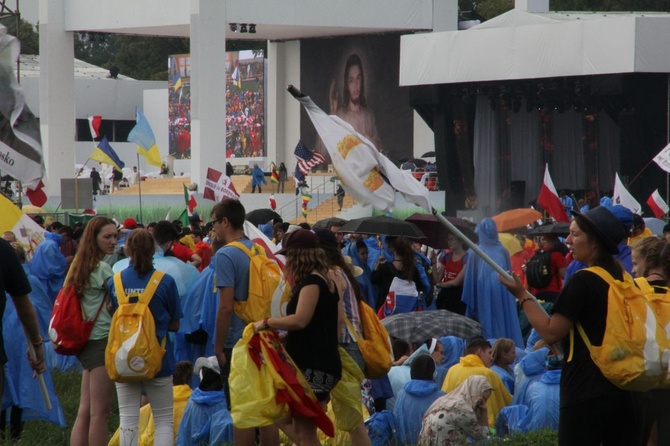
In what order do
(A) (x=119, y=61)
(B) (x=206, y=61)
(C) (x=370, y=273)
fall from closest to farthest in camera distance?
(C) (x=370, y=273)
(B) (x=206, y=61)
(A) (x=119, y=61)

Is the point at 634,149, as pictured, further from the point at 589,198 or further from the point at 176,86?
the point at 176,86

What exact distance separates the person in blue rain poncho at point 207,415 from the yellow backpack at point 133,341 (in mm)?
1046

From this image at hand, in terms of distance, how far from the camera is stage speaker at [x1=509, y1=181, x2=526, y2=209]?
3731 cm

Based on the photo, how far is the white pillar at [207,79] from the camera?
41.2 metres

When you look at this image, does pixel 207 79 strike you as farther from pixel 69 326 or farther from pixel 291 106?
pixel 69 326

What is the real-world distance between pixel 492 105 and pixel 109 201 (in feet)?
43.2

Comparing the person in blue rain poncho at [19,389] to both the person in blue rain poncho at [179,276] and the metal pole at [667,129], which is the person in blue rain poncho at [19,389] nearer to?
the person in blue rain poncho at [179,276]

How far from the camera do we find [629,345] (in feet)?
16.7

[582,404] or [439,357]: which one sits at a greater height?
[582,404]

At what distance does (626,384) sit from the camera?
5.09m

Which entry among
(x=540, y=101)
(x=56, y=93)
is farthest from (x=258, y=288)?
(x=56, y=93)

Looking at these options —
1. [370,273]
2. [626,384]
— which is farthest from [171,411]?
[370,273]

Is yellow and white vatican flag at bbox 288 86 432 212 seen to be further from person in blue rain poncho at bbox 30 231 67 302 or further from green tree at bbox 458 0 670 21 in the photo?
green tree at bbox 458 0 670 21

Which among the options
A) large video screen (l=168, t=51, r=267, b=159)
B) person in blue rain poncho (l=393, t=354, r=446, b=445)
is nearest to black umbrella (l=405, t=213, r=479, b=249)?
person in blue rain poncho (l=393, t=354, r=446, b=445)
